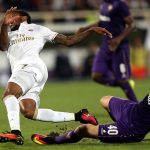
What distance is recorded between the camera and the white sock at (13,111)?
8617 millimetres

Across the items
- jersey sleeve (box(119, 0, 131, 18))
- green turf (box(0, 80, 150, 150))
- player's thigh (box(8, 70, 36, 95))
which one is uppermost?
jersey sleeve (box(119, 0, 131, 18))

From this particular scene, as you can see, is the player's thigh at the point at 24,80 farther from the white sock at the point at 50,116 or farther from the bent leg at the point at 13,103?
the white sock at the point at 50,116

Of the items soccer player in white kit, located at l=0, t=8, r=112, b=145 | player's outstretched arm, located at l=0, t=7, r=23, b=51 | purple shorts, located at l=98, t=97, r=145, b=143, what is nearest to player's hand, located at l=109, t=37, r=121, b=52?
soccer player in white kit, located at l=0, t=8, r=112, b=145

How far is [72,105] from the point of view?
50.0 ft

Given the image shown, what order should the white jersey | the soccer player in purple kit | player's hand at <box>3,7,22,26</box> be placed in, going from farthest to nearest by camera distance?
the soccer player in purple kit
the white jersey
player's hand at <box>3,7,22,26</box>

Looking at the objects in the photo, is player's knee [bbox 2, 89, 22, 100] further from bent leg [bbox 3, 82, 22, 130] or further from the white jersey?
the white jersey

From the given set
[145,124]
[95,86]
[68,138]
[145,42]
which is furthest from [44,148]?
[145,42]

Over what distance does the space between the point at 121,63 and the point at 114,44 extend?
0.48 metres

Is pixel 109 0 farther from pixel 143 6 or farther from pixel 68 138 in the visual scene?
pixel 143 6

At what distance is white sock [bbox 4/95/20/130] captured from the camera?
8617mm

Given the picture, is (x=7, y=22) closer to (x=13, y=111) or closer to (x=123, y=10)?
(x=13, y=111)

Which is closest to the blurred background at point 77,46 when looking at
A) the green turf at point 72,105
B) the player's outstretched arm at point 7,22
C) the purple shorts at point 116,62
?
the green turf at point 72,105

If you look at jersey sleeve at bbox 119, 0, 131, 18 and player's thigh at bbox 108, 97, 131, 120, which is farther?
jersey sleeve at bbox 119, 0, 131, 18

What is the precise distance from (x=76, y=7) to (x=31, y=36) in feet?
54.1
